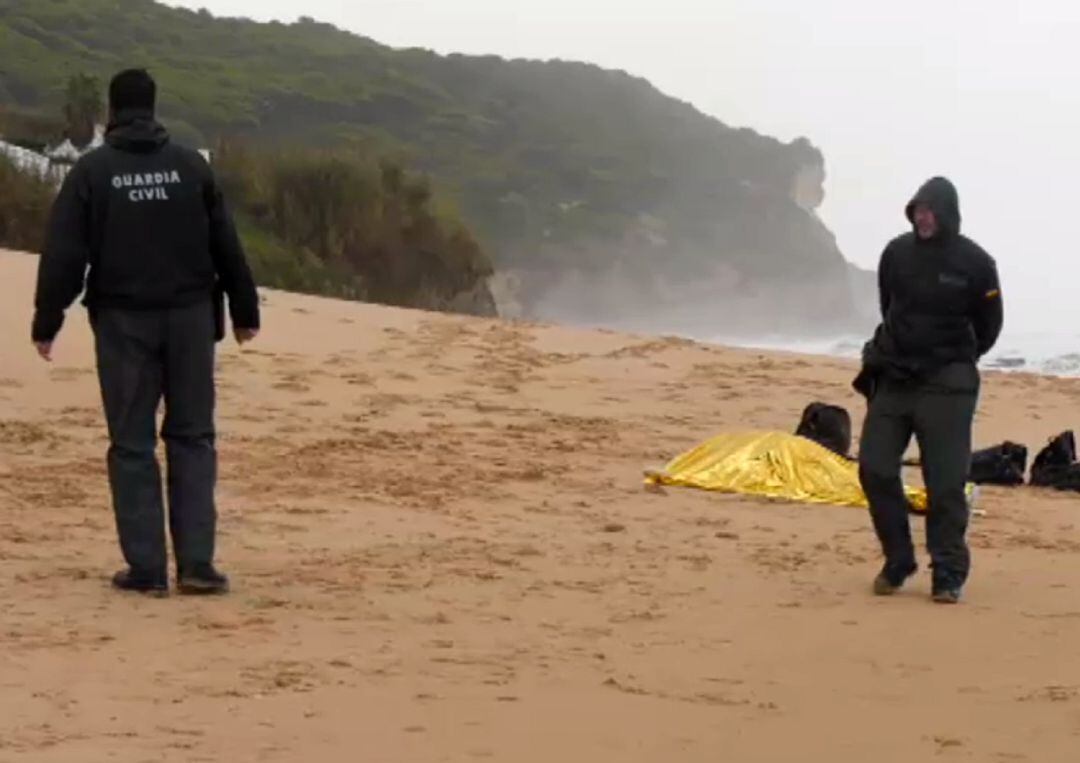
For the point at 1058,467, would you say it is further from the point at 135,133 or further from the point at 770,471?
the point at 135,133

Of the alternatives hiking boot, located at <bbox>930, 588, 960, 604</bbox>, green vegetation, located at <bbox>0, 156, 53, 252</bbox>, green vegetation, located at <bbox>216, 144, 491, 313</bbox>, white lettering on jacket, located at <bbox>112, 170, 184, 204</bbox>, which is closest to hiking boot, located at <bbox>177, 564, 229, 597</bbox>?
white lettering on jacket, located at <bbox>112, 170, 184, 204</bbox>

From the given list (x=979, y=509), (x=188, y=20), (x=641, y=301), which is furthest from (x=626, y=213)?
(x=979, y=509)

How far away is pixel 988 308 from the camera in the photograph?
7.32m

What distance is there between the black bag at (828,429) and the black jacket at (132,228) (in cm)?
528

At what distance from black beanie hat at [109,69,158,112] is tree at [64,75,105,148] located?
102 feet

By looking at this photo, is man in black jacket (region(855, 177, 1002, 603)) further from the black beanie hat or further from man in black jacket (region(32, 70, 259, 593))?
the black beanie hat

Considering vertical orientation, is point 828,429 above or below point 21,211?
below

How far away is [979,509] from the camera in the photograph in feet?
32.5

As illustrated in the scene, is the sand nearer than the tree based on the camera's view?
Yes

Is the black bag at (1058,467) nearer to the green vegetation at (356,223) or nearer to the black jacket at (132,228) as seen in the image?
the black jacket at (132,228)

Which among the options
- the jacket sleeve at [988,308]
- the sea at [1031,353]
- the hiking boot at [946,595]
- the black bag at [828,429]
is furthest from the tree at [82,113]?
the hiking boot at [946,595]

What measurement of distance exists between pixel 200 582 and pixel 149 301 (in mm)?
958

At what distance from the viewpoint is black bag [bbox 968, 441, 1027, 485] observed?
37.0 feet

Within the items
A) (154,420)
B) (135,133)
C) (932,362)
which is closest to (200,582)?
(154,420)
